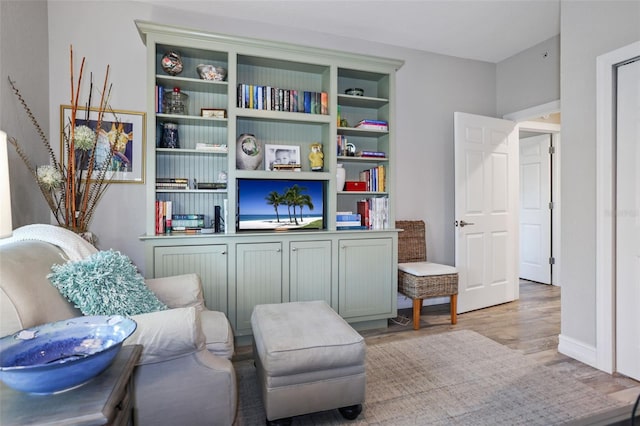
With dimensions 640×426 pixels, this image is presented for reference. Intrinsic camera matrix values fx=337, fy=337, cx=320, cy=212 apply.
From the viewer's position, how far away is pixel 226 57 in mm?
2797

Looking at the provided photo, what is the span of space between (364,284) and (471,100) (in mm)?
2569

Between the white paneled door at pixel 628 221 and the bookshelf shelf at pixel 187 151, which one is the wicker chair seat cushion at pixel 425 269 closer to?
the white paneled door at pixel 628 221

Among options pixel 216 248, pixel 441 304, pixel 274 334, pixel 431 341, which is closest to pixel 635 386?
pixel 431 341

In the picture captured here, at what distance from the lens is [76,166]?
8.79 ft

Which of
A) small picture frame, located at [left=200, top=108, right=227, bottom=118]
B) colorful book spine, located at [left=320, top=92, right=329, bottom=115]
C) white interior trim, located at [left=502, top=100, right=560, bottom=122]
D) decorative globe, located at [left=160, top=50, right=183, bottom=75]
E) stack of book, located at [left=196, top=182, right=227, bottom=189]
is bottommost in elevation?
stack of book, located at [left=196, top=182, right=227, bottom=189]

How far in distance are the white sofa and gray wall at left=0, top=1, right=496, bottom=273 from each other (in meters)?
1.30

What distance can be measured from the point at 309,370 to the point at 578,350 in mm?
2102

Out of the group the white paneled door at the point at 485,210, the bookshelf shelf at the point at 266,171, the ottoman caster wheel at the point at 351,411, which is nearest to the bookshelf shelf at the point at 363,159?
the bookshelf shelf at the point at 266,171

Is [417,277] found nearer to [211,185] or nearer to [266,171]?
[266,171]

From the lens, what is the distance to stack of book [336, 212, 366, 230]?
3.08 metres

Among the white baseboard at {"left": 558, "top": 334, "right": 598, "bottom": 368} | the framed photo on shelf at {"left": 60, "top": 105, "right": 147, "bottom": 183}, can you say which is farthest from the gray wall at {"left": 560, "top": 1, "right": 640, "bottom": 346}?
the framed photo on shelf at {"left": 60, "top": 105, "right": 147, "bottom": 183}

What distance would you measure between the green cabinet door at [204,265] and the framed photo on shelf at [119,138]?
79 cm

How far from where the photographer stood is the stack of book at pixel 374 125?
3094 mm

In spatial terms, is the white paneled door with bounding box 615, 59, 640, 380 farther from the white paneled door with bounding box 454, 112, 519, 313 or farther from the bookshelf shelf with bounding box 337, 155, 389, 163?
the bookshelf shelf with bounding box 337, 155, 389, 163
